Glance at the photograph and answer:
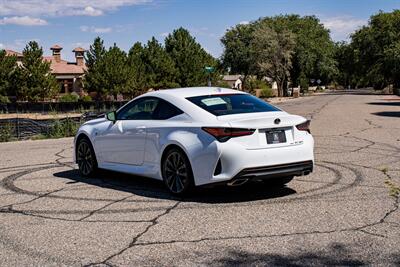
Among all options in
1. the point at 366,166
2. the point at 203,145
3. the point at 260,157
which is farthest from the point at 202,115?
the point at 366,166

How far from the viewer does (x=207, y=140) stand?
6.96 metres

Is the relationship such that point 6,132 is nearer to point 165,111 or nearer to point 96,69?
point 165,111

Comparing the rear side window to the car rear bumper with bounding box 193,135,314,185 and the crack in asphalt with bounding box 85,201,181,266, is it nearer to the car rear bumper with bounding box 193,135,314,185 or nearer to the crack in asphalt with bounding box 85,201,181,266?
the car rear bumper with bounding box 193,135,314,185

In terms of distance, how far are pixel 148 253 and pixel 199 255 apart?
1.59 ft

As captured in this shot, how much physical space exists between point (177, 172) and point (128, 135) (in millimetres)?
1341

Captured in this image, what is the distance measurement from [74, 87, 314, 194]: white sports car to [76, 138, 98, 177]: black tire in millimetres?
737

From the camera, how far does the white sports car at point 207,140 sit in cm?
688

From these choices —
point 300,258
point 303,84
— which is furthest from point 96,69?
point 300,258

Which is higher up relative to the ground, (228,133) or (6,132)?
(228,133)

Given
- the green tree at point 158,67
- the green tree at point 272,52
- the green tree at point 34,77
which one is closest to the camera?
the green tree at point 34,77

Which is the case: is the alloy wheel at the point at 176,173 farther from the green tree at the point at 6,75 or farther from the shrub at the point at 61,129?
the green tree at the point at 6,75

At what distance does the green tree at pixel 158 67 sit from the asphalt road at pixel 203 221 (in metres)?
47.7

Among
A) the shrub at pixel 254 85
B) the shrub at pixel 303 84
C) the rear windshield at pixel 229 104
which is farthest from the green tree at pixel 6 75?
the rear windshield at pixel 229 104

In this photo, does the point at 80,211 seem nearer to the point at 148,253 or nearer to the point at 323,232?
the point at 148,253
